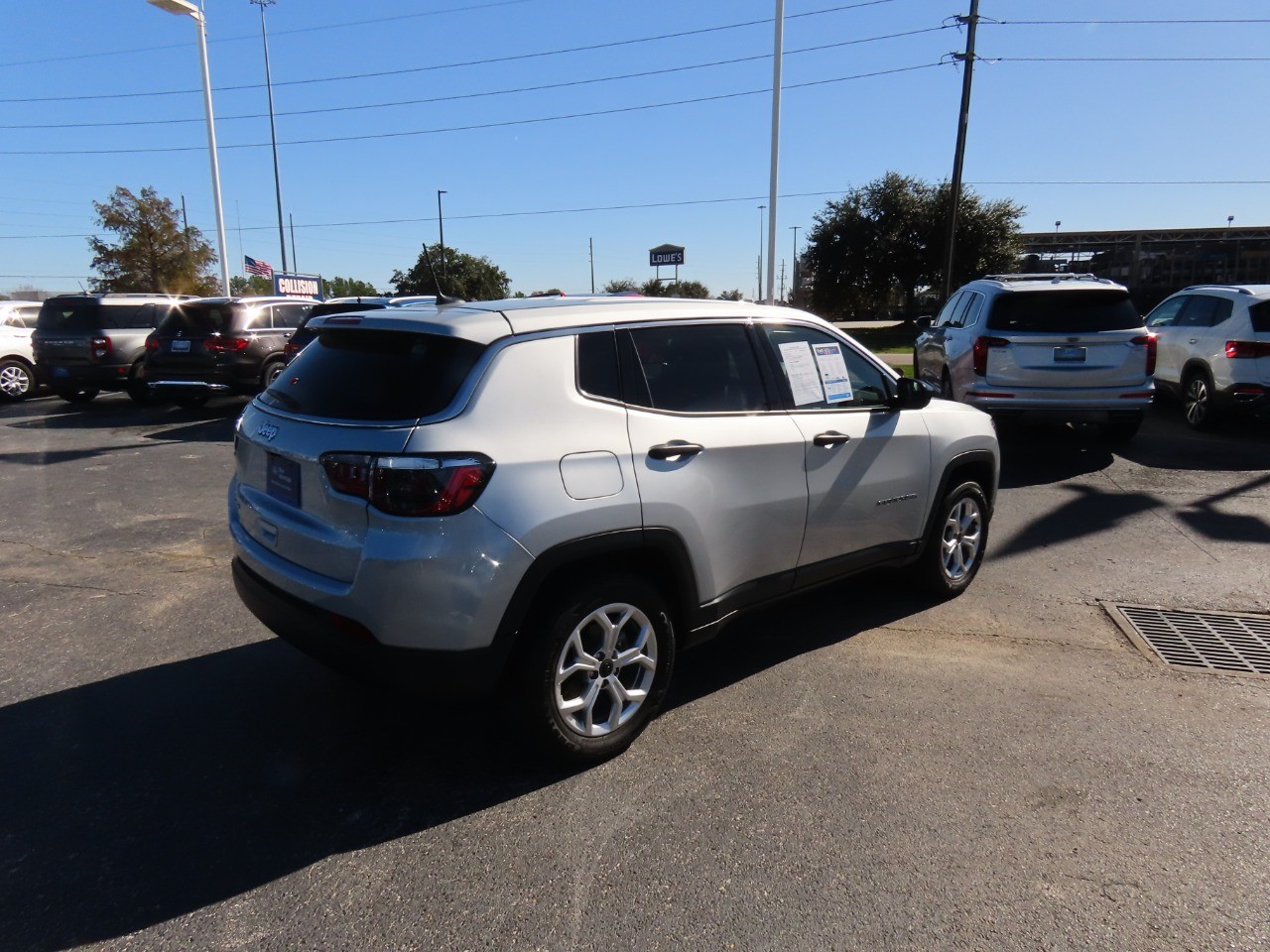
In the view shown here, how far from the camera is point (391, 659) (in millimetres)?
2953

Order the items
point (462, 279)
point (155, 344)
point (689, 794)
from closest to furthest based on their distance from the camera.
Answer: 1. point (689, 794)
2. point (155, 344)
3. point (462, 279)

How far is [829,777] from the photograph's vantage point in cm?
329

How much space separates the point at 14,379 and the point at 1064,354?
649 inches

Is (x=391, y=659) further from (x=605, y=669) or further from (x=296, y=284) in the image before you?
(x=296, y=284)

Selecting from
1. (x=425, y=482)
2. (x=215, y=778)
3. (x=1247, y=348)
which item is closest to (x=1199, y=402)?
(x=1247, y=348)

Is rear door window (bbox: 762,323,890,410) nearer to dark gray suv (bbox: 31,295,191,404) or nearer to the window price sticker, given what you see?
the window price sticker

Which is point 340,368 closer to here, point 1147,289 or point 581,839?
point 581,839

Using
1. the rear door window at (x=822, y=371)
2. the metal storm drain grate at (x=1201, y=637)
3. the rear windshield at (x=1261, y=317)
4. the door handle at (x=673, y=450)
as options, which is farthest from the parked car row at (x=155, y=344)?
the rear windshield at (x=1261, y=317)

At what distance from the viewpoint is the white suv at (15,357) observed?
1506 centimetres

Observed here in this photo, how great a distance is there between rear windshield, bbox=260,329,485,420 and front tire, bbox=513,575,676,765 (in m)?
0.86

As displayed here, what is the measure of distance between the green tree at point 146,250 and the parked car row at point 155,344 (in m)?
22.9

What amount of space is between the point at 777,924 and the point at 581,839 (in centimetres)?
72

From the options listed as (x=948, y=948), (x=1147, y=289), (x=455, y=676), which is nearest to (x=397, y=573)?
(x=455, y=676)

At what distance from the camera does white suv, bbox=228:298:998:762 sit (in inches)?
115
